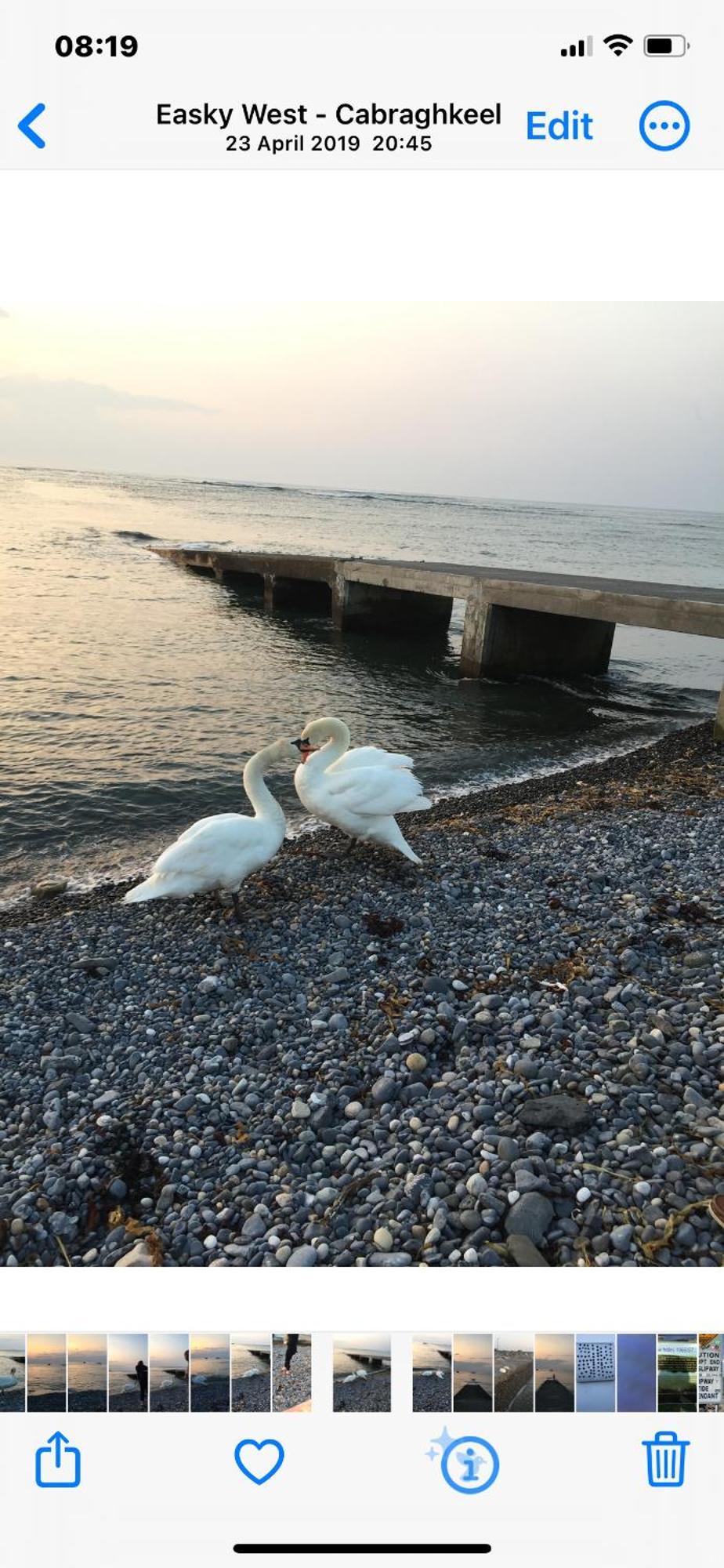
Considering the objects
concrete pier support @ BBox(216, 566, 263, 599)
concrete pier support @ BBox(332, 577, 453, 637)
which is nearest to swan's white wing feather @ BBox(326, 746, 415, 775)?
concrete pier support @ BBox(332, 577, 453, 637)

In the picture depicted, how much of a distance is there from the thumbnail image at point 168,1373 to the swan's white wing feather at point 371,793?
6366mm

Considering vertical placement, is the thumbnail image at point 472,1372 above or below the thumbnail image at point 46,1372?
above

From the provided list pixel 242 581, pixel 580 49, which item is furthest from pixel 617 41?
pixel 242 581

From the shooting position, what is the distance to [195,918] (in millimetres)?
7676

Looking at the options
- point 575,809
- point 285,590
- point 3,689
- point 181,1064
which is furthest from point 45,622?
point 181,1064

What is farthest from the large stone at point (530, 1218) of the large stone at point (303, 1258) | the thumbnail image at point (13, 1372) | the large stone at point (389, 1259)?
the thumbnail image at point (13, 1372)

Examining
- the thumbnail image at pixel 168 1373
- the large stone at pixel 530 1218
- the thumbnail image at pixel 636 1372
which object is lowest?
the large stone at pixel 530 1218

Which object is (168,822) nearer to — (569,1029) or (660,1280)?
(569,1029)

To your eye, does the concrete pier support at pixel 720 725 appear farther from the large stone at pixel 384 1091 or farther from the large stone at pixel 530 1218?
the large stone at pixel 530 1218

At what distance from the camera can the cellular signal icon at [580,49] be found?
2.65 meters

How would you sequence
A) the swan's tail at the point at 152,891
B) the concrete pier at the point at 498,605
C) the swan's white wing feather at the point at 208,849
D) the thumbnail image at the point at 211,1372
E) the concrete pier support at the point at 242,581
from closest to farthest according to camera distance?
the thumbnail image at the point at 211,1372
the swan's white wing feather at the point at 208,849
the swan's tail at the point at 152,891
the concrete pier at the point at 498,605
the concrete pier support at the point at 242,581

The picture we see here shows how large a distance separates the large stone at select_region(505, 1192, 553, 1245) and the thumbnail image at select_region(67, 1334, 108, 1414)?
2.16m

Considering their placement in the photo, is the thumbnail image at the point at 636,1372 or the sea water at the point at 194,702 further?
the sea water at the point at 194,702

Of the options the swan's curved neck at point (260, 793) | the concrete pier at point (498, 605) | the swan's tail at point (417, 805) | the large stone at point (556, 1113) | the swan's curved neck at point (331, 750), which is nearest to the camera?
the large stone at point (556, 1113)
